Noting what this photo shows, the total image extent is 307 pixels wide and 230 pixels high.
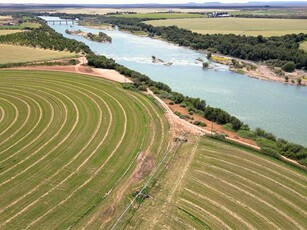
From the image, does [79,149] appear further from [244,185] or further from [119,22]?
[119,22]

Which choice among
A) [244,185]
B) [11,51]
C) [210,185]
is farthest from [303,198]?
[11,51]

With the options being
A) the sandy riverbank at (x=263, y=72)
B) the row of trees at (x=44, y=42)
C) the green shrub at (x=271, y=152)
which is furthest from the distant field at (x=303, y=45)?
the green shrub at (x=271, y=152)

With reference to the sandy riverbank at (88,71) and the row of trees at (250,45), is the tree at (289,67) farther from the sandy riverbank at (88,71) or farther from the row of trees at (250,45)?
the sandy riverbank at (88,71)

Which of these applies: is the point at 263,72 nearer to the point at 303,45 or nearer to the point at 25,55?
the point at 303,45

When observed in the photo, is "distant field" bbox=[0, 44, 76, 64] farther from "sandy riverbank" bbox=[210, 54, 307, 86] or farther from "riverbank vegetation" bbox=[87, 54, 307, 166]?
"sandy riverbank" bbox=[210, 54, 307, 86]

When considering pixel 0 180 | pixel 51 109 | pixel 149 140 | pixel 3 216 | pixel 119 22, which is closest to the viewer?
pixel 3 216

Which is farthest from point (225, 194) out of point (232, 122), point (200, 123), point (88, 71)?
point (88, 71)
